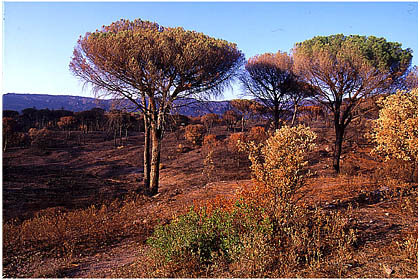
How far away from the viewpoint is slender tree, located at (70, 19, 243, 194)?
32.8 feet

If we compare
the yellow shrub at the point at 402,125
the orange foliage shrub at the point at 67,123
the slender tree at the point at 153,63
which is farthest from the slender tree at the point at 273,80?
the orange foliage shrub at the point at 67,123

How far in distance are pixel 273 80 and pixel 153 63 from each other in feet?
33.7

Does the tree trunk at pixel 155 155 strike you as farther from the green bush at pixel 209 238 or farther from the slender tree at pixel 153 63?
the green bush at pixel 209 238

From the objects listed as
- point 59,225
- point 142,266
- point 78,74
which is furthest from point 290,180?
point 78,74

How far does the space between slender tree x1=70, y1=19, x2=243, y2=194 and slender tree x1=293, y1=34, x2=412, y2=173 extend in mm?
4204

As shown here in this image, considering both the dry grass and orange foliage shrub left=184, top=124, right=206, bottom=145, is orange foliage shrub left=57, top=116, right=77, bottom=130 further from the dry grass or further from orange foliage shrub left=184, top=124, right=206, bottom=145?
the dry grass

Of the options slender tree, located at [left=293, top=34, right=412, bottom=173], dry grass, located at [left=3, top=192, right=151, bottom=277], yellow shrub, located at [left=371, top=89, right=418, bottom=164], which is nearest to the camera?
dry grass, located at [left=3, top=192, right=151, bottom=277]

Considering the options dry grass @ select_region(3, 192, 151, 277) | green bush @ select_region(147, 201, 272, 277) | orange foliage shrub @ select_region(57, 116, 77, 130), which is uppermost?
orange foliage shrub @ select_region(57, 116, 77, 130)

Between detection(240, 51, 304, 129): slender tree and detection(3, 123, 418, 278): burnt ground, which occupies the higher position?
detection(240, 51, 304, 129): slender tree

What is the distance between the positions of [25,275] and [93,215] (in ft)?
11.3

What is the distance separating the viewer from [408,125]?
6742mm

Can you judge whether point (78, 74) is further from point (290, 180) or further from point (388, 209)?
point (388, 209)

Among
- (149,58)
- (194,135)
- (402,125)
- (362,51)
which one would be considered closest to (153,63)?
(149,58)

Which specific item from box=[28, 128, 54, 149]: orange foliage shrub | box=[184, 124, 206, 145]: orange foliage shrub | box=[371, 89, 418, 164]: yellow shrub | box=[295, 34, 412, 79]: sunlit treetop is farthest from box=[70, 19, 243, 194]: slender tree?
box=[28, 128, 54, 149]: orange foliage shrub
